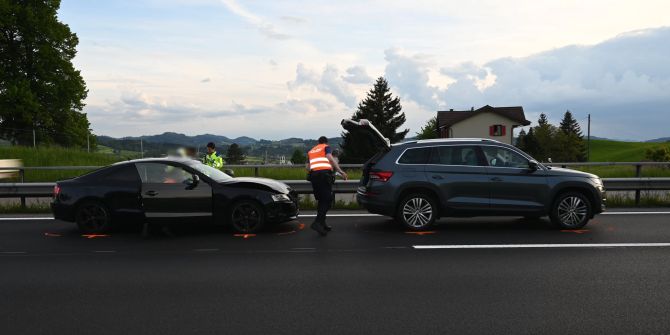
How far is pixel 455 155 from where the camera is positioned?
904 cm

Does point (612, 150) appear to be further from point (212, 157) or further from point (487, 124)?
point (212, 157)

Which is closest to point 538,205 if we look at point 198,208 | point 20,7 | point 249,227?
point 249,227

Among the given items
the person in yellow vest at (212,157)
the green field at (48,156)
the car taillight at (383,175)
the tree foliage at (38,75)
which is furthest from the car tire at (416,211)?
the tree foliage at (38,75)

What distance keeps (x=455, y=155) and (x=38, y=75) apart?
3190cm

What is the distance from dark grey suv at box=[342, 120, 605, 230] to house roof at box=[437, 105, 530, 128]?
221 ft

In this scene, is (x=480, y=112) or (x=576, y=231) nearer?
(x=576, y=231)

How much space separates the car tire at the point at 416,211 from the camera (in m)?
8.92

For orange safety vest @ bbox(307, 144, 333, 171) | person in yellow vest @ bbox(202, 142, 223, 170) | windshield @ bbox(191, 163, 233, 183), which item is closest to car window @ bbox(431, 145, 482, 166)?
orange safety vest @ bbox(307, 144, 333, 171)

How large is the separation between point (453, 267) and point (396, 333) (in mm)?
2445

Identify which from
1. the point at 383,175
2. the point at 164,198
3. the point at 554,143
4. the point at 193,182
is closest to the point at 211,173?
the point at 193,182

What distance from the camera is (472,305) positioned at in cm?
497

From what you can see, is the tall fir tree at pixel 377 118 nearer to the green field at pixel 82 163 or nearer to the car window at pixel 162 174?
the green field at pixel 82 163

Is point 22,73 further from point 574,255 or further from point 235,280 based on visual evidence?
point 574,255

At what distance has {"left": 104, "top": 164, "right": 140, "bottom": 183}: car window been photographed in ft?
29.7
